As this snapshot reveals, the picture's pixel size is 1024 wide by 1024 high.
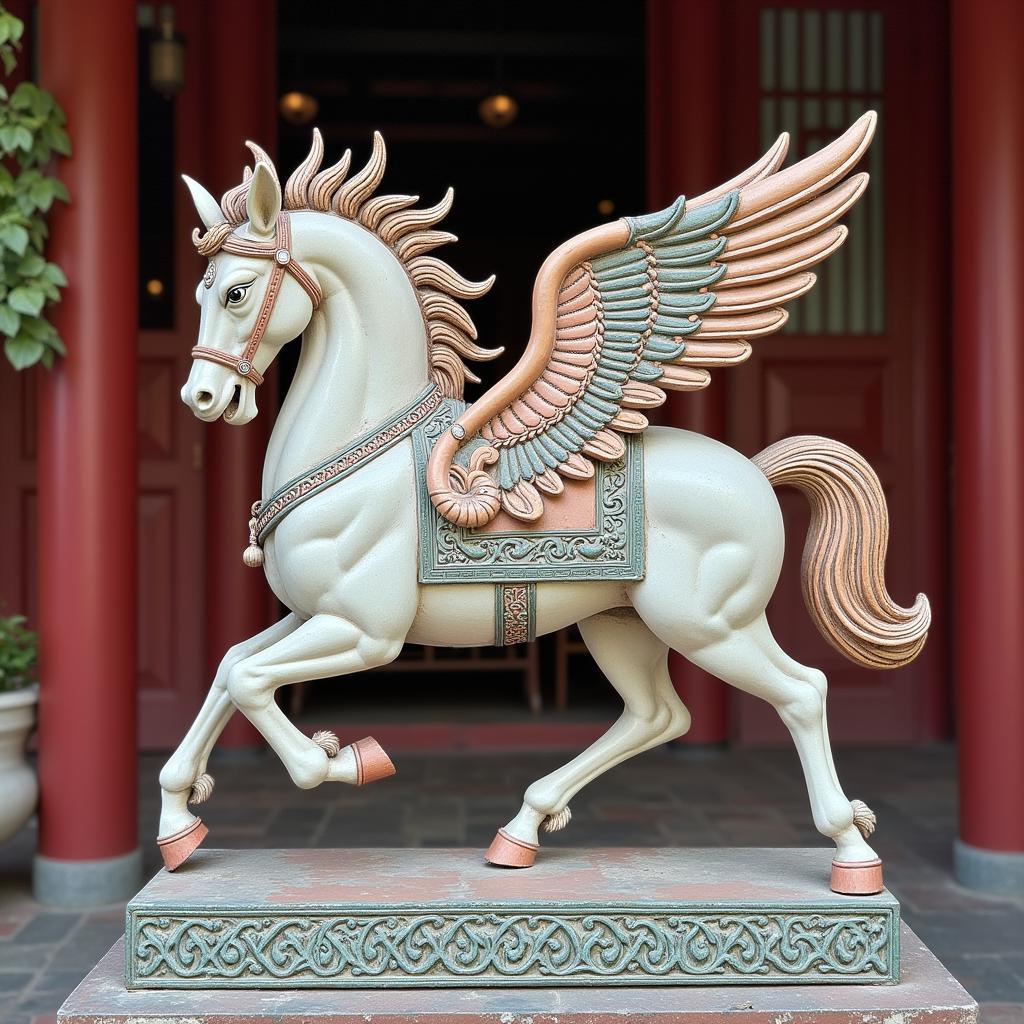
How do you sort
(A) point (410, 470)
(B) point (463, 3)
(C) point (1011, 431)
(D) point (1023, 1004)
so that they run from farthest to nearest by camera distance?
(B) point (463, 3) → (C) point (1011, 431) → (D) point (1023, 1004) → (A) point (410, 470)

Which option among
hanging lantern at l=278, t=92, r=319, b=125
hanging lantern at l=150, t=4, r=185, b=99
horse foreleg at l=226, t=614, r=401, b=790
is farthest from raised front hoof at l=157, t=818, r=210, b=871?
hanging lantern at l=278, t=92, r=319, b=125

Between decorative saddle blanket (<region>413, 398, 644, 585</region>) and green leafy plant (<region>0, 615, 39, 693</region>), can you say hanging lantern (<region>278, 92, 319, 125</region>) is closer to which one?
green leafy plant (<region>0, 615, 39, 693</region>)

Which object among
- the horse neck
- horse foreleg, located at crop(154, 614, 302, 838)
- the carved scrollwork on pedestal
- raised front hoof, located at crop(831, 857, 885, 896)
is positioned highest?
the horse neck

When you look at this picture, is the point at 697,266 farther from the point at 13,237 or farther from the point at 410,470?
the point at 13,237

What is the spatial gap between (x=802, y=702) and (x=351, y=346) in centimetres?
102

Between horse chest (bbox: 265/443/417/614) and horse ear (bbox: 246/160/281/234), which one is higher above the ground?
horse ear (bbox: 246/160/281/234)

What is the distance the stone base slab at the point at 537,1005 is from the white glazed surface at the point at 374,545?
10.2 inches

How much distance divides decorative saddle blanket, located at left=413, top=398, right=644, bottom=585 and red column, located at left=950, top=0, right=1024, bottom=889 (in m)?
1.75

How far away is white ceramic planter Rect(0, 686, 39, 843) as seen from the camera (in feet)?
10.1

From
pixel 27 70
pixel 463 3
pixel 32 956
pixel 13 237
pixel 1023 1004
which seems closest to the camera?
pixel 1023 1004

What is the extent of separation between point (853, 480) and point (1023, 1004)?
1346 mm

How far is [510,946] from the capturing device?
6.14 feet

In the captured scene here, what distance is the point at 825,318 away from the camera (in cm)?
530

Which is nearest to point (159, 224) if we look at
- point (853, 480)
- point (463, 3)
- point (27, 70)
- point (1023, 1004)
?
point (27, 70)
